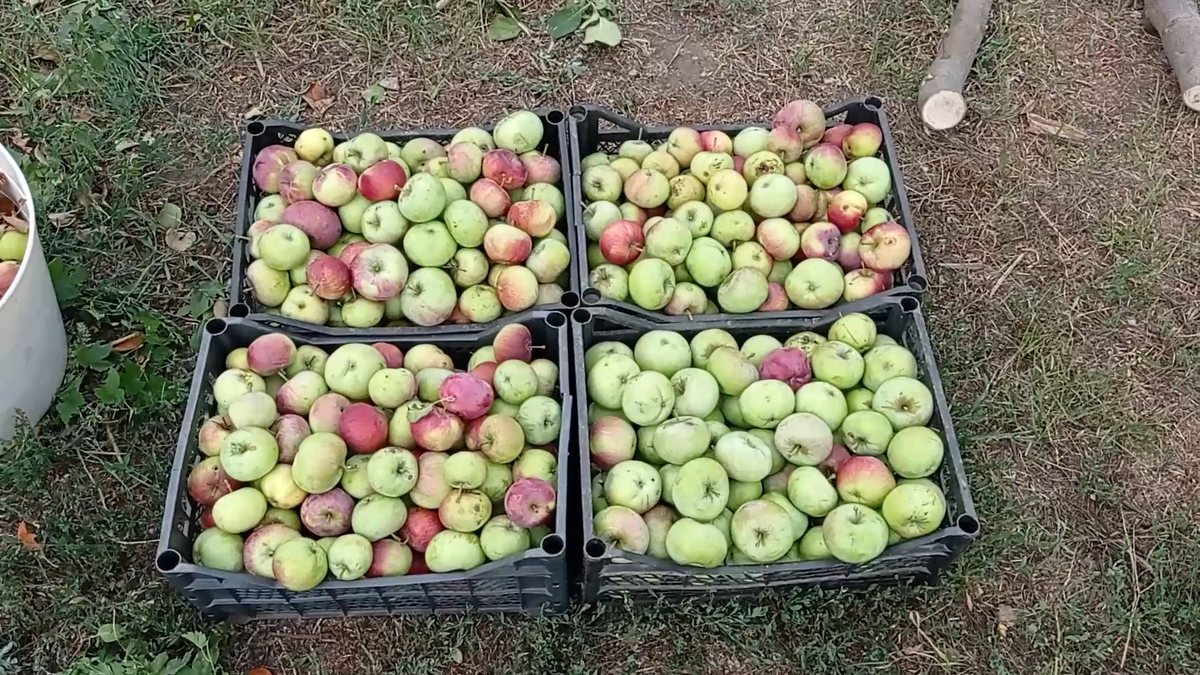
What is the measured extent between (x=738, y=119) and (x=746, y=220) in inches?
43.8

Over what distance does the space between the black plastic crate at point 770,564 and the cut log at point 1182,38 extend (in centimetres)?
195

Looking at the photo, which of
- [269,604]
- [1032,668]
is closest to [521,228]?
[269,604]

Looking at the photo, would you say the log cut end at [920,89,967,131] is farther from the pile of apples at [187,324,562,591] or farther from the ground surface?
the pile of apples at [187,324,562,591]

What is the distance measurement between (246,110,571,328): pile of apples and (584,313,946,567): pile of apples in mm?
332

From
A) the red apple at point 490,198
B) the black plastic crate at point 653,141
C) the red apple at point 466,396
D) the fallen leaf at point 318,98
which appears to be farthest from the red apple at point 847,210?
the fallen leaf at point 318,98

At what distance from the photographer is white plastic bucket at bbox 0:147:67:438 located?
2.43m

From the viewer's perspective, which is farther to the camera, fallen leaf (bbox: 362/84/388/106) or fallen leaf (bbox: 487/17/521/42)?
fallen leaf (bbox: 487/17/521/42)

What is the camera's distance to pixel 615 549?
2.13m

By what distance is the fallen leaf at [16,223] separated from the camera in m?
2.70

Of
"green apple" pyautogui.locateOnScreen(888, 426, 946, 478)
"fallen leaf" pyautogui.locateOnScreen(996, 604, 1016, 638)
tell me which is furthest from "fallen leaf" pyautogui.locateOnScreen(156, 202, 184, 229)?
"fallen leaf" pyautogui.locateOnScreen(996, 604, 1016, 638)

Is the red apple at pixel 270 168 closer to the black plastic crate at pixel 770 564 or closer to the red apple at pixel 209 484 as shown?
the red apple at pixel 209 484

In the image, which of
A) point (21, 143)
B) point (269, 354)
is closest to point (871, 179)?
point (269, 354)

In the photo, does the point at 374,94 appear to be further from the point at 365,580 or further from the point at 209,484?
the point at 365,580

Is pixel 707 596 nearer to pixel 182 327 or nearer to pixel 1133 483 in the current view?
pixel 1133 483
